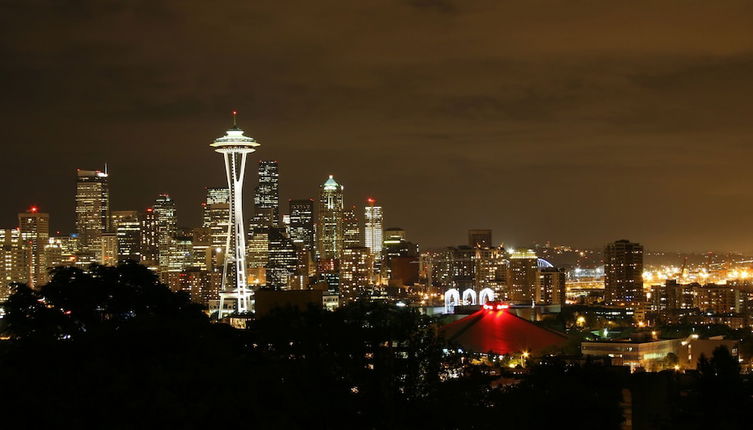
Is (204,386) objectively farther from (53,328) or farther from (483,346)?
(483,346)

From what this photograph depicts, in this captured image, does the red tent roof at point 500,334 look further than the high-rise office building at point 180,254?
No

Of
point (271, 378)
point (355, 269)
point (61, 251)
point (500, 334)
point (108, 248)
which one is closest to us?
point (271, 378)

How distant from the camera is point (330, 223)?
18325cm

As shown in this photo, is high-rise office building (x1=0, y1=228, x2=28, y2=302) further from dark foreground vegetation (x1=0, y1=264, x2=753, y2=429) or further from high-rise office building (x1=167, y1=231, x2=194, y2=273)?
dark foreground vegetation (x1=0, y1=264, x2=753, y2=429)

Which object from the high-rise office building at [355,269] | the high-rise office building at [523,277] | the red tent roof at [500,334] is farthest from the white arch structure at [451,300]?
the red tent roof at [500,334]

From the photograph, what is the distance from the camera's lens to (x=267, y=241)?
165500 mm

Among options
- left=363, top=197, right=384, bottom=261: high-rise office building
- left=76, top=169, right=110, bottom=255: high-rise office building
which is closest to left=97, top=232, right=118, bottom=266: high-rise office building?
left=76, top=169, right=110, bottom=255: high-rise office building

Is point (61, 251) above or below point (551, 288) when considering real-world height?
above

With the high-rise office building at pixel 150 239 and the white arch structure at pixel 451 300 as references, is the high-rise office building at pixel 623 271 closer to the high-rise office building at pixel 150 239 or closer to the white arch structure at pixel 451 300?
the white arch structure at pixel 451 300

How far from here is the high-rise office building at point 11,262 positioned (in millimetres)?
144625

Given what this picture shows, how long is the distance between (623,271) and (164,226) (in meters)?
61.3

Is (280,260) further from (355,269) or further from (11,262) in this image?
(11,262)

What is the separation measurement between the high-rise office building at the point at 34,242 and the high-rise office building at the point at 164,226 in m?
14.8

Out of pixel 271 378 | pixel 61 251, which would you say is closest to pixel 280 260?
pixel 61 251
